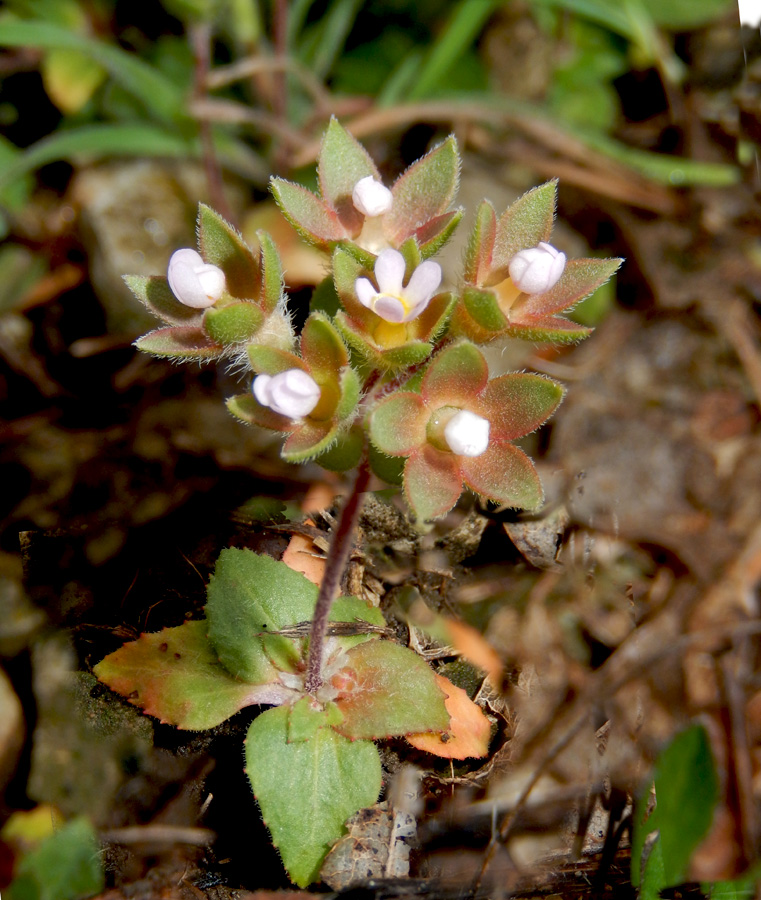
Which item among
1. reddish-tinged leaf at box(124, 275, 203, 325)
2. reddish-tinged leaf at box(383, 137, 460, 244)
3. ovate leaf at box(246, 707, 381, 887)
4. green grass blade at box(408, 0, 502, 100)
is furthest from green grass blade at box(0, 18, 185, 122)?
ovate leaf at box(246, 707, 381, 887)

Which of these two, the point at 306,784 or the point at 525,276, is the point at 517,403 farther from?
the point at 306,784

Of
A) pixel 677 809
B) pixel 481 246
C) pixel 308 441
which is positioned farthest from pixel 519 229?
pixel 677 809

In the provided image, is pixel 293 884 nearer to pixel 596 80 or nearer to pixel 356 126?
pixel 356 126

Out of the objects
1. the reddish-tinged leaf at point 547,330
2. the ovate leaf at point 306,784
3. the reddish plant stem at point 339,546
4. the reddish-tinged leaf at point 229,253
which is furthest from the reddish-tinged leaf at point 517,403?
the ovate leaf at point 306,784

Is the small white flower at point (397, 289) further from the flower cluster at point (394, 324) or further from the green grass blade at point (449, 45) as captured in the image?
the green grass blade at point (449, 45)

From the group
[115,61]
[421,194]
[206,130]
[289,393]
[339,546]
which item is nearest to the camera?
[289,393]

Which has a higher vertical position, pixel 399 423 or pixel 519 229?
pixel 519 229
